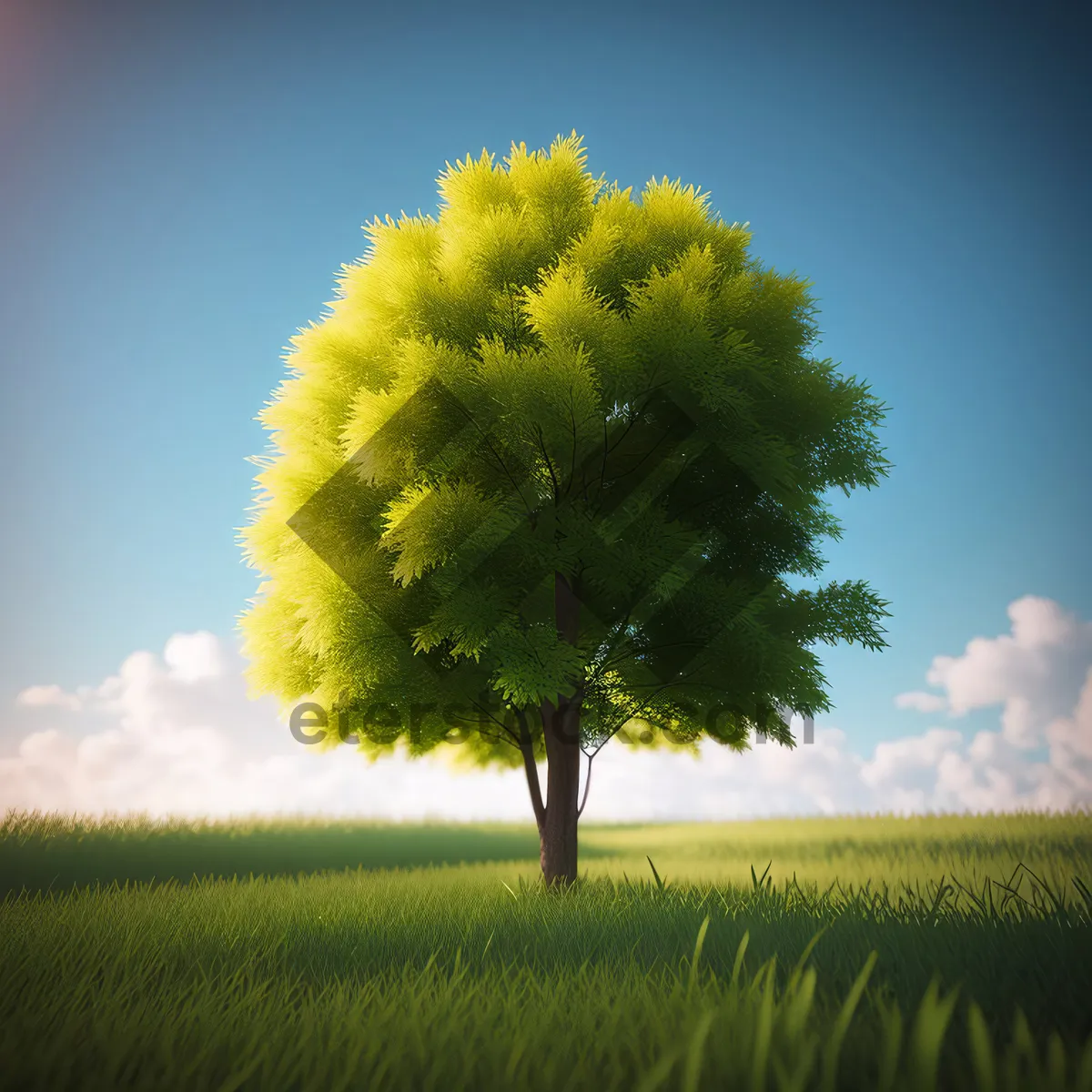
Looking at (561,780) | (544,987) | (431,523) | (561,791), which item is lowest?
(544,987)

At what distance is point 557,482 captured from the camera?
8.10m

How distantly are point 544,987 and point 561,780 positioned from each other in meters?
4.89

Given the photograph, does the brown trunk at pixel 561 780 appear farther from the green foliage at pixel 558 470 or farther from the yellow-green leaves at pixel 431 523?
the yellow-green leaves at pixel 431 523

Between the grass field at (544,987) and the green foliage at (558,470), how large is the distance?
2.27 metres

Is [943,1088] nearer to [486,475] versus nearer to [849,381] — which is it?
[486,475]

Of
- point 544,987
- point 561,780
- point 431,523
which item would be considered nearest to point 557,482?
point 431,523

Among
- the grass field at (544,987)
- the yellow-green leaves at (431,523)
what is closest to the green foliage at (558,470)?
the yellow-green leaves at (431,523)

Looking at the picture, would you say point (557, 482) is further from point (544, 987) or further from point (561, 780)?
point (544, 987)

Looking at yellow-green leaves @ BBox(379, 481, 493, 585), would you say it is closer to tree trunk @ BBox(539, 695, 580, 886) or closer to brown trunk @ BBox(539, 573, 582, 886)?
brown trunk @ BBox(539, 573, 582, 886)

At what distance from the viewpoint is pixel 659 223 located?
853cm

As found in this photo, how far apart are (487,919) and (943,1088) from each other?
164 inches

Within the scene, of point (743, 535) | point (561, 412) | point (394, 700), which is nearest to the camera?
point (561, 412)

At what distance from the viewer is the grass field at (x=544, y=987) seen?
252 centimetres

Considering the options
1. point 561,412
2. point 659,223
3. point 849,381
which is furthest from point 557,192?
point 849,381
